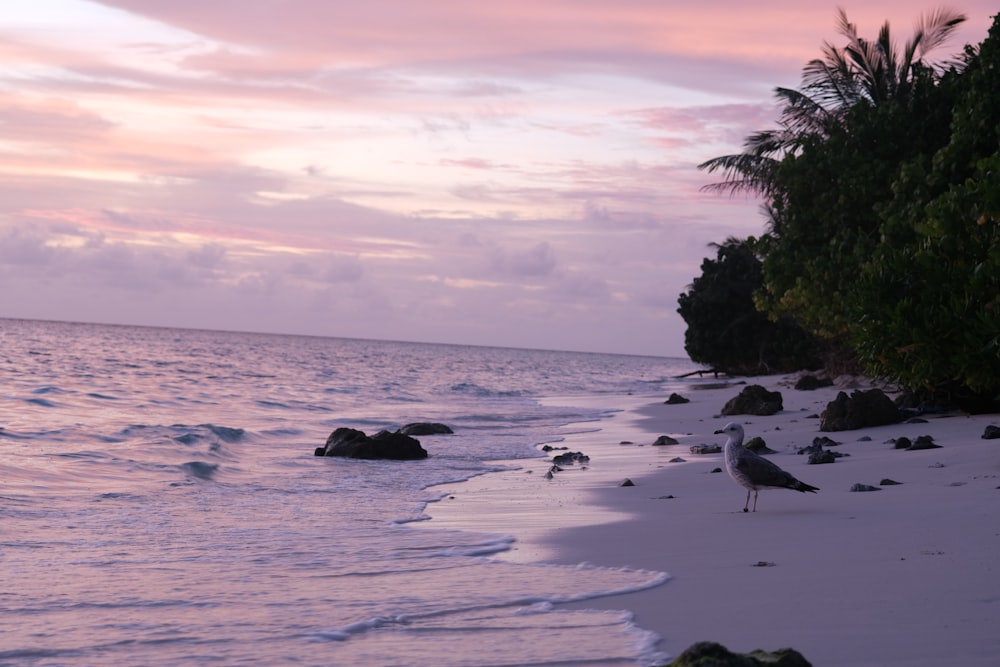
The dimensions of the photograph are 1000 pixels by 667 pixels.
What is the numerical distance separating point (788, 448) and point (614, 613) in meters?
10.5

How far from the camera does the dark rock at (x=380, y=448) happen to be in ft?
61.3

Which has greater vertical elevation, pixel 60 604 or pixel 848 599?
pixel 848 599

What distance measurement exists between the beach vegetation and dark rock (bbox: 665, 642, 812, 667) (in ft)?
33.9

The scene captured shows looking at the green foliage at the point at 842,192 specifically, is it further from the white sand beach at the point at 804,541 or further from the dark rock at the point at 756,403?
the white sand beach at the point at 804,541

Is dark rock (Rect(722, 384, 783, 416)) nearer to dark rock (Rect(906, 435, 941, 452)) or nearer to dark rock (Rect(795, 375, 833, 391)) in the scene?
dark rock (Rect(795, 375, 833, 391))

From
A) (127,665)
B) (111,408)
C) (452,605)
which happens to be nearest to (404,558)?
(452,605)

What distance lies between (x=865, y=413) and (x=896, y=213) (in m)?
5.67

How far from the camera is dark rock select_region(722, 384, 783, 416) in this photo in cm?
2433

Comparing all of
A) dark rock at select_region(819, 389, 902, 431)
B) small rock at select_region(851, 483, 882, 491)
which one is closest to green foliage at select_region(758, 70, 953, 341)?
dark rock at select_region(819, 389, 902, 431)

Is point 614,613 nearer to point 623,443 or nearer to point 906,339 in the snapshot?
point 906,339

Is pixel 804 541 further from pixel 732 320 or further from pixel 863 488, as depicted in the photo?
pixel 732 320

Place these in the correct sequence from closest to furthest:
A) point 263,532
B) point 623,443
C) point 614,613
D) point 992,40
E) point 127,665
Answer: point 127,665
point 614,613
point 263,532
point 992,40
point 623,443

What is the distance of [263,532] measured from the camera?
1045 centimetres

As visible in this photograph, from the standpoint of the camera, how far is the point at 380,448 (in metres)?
18.8
